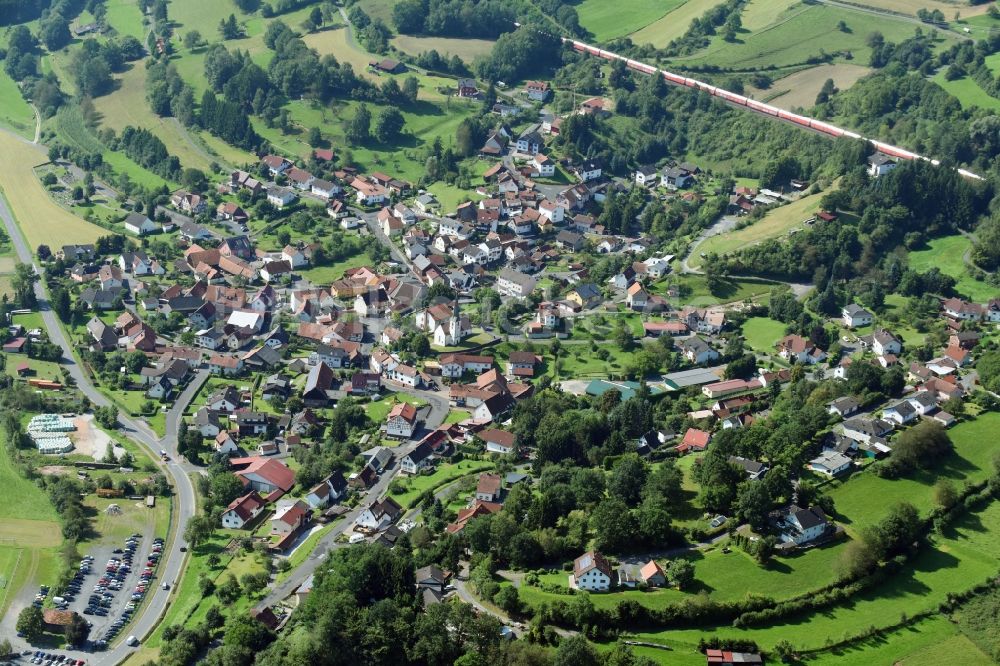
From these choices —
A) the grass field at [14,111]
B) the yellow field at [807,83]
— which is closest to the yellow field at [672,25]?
the yellow field at [807,83]

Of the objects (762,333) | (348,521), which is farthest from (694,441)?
(348,521)

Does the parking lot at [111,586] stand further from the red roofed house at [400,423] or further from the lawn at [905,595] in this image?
the lawn at [905,595]

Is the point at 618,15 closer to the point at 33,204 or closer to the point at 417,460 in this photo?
the point at 33,204

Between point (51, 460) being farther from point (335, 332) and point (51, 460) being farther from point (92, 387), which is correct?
point (335, 332)

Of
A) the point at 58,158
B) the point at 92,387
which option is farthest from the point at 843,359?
the point at 58,158

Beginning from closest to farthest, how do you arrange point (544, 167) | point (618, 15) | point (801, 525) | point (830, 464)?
point (801, 525) → point (830, 464) → point (544, 167) → point (618, 15)

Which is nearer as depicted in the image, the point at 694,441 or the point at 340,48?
the point at 694,441
